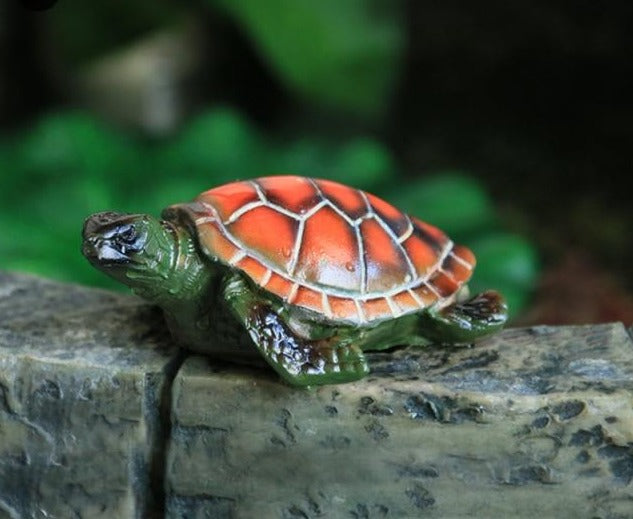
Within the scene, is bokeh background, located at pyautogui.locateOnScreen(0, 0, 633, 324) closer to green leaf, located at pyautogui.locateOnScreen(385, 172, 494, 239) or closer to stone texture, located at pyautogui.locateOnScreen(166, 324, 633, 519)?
green leaf, located at pyautogui.locateOnScreen(385, 172, 494, 239)

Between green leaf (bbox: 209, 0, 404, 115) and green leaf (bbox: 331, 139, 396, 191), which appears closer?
green leaf (bbox: 331, 139, 396, 191)

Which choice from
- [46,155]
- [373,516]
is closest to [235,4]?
[46,155]

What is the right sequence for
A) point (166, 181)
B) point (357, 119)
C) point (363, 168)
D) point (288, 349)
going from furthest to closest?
point (357, 119) < point (363, 168) < point (166, 181) < point (288, 349)

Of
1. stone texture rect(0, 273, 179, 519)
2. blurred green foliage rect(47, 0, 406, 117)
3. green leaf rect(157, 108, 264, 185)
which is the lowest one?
stone texture rect(0, 273, 179, 519)

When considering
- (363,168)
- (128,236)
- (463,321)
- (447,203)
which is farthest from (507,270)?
(128,236)

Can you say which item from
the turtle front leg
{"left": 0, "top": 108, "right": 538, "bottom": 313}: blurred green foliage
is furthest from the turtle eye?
{"left": 0, "top": 108, "right": 538, "bottom": 313}: blurred green foliage

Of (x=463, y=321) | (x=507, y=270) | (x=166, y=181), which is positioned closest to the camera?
(x=463, y=321)

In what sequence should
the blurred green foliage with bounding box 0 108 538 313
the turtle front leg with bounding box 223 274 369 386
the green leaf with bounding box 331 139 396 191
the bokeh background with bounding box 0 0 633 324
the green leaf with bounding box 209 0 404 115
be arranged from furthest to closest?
the green leaf with bounding box 209 0 404 115 < the green leaf with bounding box 331 139 396 191 < the bokeh background with bounding box 0 0 633 324 < the blurred green foliage with bounding box 0 108 538 313 < the turtle front leg with bounding box 223 274 369 386

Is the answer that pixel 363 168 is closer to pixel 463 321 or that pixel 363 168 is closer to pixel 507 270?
pixel 507 270
